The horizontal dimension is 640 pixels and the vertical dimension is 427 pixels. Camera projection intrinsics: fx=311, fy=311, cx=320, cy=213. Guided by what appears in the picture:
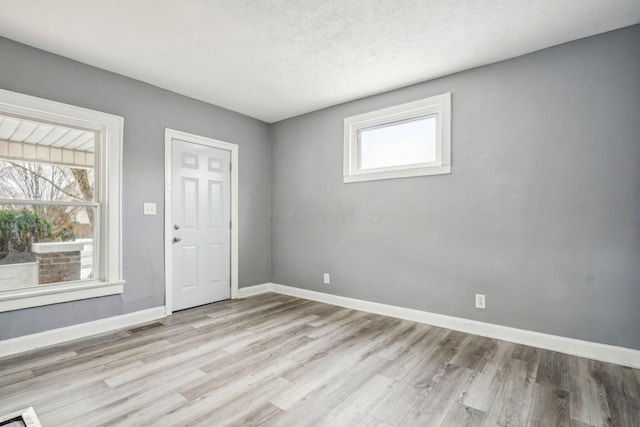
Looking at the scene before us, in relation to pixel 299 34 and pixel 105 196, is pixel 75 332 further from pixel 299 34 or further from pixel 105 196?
pixel 299 34

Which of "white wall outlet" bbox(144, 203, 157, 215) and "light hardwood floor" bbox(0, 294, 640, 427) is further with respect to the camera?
"white wall outlet" bbox(144, 203, 157, 215)

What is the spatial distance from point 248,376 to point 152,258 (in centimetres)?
199

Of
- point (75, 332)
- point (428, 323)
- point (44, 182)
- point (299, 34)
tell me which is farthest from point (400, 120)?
point (75, 332)

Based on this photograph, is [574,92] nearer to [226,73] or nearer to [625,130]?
[625,130]

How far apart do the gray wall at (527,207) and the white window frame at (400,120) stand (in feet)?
0.28

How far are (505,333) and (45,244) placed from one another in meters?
4.29

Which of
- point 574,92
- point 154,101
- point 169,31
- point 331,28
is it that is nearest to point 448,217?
point 574,92

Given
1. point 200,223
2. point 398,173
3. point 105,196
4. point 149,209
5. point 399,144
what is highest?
point 399,144

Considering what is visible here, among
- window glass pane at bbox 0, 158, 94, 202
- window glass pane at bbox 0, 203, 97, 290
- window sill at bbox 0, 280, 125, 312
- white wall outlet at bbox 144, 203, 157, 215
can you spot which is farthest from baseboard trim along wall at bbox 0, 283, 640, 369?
window glass pane at bbox 0, 158, 94, 202

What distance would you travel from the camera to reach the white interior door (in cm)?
377

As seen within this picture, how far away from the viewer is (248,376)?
221 cm

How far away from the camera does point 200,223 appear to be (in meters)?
4.01

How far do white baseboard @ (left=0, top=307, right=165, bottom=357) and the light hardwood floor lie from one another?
0.12 meters

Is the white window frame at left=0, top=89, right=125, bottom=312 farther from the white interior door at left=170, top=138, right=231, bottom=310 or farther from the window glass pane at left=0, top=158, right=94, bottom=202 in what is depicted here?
the white interior door at left=170, top=138, right=231, bottom=310
